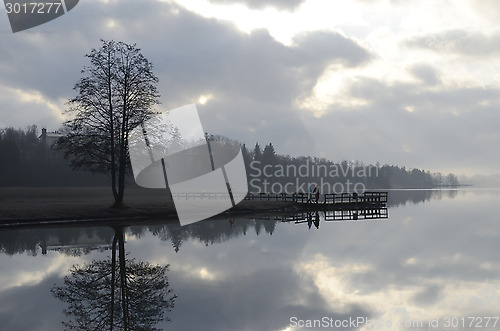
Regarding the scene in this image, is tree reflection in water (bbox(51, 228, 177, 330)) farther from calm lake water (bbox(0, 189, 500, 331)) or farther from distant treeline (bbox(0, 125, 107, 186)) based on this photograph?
distant treeline (bbox(0, 125, 107, 186))

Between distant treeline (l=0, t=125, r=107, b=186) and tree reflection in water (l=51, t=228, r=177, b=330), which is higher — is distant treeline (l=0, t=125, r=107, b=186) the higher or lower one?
the higher one

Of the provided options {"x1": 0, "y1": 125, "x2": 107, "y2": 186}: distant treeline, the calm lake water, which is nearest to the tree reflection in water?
the calm lake water

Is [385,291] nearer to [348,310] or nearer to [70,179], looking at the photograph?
[348,310]

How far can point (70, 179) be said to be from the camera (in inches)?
3826

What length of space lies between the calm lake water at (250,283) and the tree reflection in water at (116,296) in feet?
0.12

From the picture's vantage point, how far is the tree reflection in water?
10.4 meters

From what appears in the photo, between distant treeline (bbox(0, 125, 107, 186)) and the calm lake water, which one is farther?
distant treeline (bbox(0, 125, 107, 186))

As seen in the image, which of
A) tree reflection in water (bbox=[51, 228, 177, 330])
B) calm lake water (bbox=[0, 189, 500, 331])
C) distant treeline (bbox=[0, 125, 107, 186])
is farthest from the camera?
distant treeline (bbox=[0, 125, 107, 186])

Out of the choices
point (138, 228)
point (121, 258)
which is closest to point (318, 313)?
point (121, 258)

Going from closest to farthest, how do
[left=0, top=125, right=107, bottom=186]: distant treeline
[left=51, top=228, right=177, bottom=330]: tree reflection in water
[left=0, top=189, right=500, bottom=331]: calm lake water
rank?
[left=51, top=228, right=177, bottom=330]: tree reflection in water < [left=0, top=189, right=500, bottom=331]: calm lake water < [left=0, top=125, right=107, bottom=186]: distant treeline

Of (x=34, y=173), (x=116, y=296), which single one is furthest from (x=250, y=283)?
(x=34, y=173)

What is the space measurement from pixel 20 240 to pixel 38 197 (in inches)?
1682

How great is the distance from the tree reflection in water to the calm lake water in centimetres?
4

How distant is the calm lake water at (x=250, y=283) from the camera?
1065 cm
